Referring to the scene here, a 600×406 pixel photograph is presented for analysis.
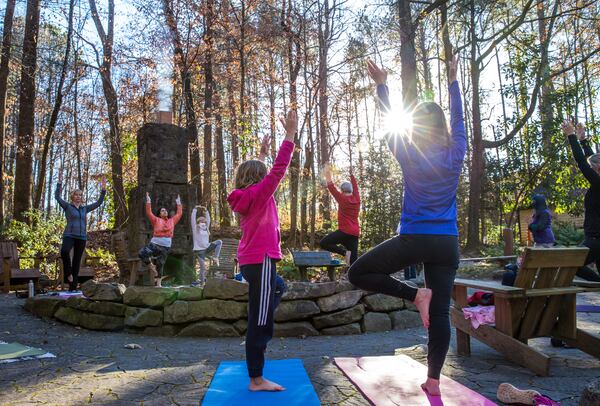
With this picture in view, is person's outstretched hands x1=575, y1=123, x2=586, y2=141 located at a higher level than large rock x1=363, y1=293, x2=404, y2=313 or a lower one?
higher

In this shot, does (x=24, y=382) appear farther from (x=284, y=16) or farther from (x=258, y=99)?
(x=258, y=99)

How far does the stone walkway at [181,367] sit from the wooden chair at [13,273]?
4.28 m

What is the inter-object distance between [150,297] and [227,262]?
330 cm

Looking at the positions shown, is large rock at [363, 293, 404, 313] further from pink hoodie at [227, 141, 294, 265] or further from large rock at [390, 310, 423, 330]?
pink hoodie at [227, 141, 294, 265]

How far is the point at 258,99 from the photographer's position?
873 inches

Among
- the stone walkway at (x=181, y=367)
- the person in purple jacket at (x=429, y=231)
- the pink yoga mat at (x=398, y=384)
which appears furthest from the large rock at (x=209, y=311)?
the person in purple jacket at (x=429, y=231)

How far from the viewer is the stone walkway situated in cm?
368

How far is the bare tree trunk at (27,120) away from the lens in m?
15.6

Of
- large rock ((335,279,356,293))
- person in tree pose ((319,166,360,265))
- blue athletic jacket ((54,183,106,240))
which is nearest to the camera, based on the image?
large rock ((335,279,356,293))

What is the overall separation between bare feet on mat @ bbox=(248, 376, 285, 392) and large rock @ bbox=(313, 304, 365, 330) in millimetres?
3593

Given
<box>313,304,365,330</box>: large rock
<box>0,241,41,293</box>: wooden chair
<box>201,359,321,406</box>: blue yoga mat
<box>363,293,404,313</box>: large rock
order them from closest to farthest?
1. <box>201,359,321,406</box>: blue yoga mat
2. <box>313,304,365,330</box>: large rock
3. <box>363,293,404,313</box>: large rock
4. <box>0,241,41,293</box>: wooden chair

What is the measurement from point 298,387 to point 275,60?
2094 cm

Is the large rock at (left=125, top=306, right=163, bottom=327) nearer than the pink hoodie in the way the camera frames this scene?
No

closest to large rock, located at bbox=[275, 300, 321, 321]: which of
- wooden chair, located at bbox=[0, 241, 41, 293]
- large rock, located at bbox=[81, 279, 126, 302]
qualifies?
large rock, located at bbox=[81, 279, 126, 302]
